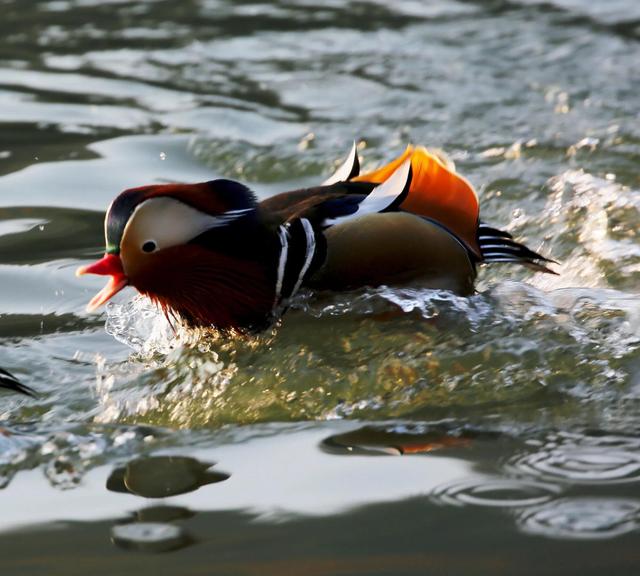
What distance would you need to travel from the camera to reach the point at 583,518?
217cm

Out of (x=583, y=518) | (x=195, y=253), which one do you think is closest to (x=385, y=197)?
(x=195, y=253)

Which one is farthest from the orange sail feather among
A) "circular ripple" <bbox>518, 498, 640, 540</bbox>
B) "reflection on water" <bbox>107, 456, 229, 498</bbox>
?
"circular ripple" <bbox>518, 498, 640, 540</bbox>

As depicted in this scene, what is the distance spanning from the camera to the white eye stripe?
9.42 feet

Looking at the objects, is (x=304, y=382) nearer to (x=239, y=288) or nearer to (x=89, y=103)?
(x=239, y=288)

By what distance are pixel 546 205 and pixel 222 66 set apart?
2512 mm

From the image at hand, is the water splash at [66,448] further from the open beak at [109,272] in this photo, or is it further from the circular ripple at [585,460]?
the circular ripple at [585,460]

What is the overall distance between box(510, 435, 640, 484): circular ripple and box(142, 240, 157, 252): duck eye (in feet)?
3.29

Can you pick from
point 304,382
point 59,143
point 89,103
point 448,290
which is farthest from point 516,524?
point 89,103

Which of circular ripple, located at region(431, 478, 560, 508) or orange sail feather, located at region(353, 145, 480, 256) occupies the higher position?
orange sail feather, located at region(353, 145, 480, 256)

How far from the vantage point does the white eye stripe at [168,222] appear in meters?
2.87

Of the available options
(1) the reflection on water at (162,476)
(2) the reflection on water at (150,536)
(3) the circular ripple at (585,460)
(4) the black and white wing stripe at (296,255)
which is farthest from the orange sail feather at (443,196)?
(2) the reflection on water at (150,536)

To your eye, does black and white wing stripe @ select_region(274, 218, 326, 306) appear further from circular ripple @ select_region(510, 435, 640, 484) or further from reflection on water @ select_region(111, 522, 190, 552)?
reflection on water @ select_region(111, 522, 190, 552)

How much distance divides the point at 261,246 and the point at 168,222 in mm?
250

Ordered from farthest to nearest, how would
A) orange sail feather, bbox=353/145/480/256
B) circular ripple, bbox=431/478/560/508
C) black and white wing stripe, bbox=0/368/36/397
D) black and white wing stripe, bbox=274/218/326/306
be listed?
orange sail feather, bbox=353/145/480/256 → black and white wing stripe, bbox=274/218/326/306 → black and white wing stripe, bbox=0/368/36/397 → circular ripple, bbox=431/478/560/508
